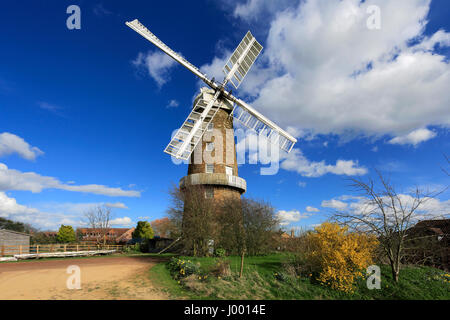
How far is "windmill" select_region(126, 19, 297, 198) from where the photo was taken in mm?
17277

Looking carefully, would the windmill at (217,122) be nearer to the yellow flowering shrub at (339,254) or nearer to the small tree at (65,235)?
the yellow flowering shrub at (339,254)

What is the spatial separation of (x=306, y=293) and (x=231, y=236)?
8.55 m

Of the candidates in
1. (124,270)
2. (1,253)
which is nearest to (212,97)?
(124,270)

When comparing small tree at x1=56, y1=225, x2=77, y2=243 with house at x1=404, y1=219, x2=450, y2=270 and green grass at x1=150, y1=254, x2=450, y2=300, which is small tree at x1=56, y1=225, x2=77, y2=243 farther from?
house at x1=404, y1=219, x2=450, y2=270

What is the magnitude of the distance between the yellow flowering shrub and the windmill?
8929mm

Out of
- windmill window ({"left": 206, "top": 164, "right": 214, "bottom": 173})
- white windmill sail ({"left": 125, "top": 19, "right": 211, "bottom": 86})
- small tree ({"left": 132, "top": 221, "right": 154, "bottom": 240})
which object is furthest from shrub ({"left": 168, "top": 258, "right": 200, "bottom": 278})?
small tree ({"left": 132, "top": 221, "right": 154, "bottom": 240})

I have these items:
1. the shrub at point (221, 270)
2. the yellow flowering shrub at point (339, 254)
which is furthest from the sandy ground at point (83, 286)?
the yellow flowering shrub at point (339, 254)

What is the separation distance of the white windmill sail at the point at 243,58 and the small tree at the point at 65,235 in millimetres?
35125

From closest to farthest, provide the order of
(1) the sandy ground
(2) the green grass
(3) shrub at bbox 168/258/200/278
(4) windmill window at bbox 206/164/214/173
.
A: (1) the sandy ground
(2) the green grass
(3) shrub at bbox 168/258/200/278
(4) windmill window at bbox 206/164/214/173

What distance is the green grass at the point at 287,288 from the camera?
800 centimetres

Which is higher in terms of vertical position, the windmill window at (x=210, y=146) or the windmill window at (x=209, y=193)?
the windmill window at (x=210, y=146)

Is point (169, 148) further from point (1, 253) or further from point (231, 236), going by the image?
point (1, 253)

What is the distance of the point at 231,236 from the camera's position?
1645 centimetres

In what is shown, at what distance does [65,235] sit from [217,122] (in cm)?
3322
